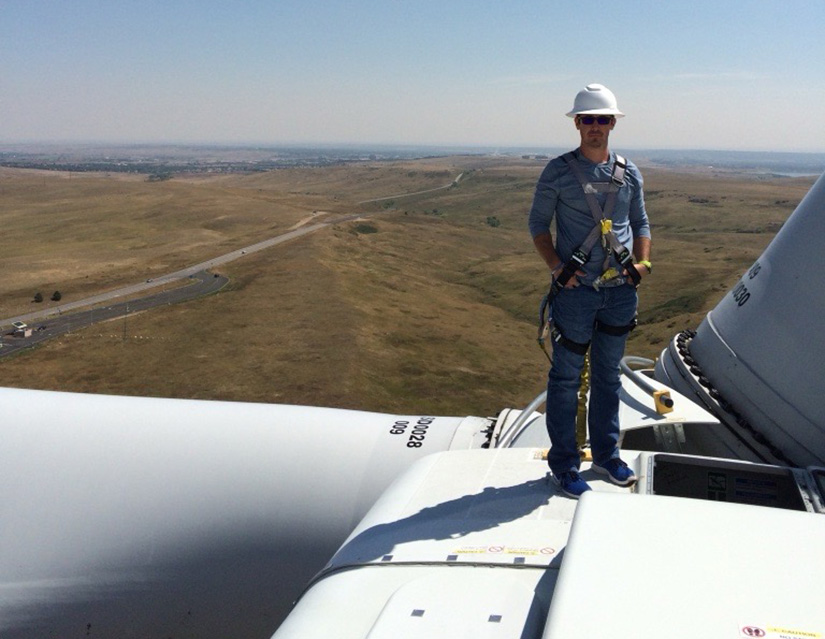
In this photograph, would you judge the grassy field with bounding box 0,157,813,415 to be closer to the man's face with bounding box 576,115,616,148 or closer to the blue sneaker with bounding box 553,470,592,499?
the blue sneaker with bounding box 553,470,592,499

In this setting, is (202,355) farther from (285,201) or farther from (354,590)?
(285,201)

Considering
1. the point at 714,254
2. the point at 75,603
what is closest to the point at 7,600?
the point at 75,603

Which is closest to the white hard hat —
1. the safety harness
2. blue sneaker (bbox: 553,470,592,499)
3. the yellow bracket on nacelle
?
the safety harness

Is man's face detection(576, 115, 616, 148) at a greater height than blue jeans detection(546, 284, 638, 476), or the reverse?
man's face detection(576, 115, 616, 148)

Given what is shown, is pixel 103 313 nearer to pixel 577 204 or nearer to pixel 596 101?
pixel 577 204

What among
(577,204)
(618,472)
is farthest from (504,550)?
(577,204)

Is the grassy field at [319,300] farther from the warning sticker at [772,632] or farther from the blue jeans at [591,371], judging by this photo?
the warning sticker at [772,632]

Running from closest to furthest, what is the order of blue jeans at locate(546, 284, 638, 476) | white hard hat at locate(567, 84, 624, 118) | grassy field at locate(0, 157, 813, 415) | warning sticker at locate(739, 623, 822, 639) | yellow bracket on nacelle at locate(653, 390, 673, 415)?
warning sticker at locate(739, 623, 822, 639) < white hard hat at locate(567, 84, 624, 118) < blue jeans at locate(546, 284, 638, 476) < yellow bracket on nacelle at locate(653, 390, 673, 415) < grassy field at locate(0, 157, 813, 415)
